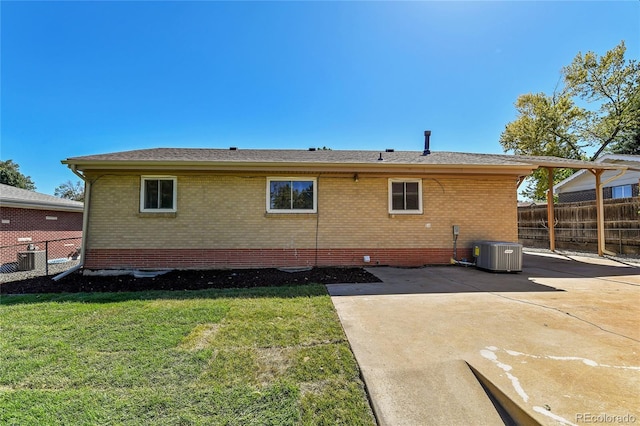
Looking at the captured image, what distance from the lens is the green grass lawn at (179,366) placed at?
6.81ft

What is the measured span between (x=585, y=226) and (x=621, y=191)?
428cm

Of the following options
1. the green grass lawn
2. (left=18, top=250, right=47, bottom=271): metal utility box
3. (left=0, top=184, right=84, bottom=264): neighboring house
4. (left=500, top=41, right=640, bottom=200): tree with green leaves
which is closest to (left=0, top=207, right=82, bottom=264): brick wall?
(left=0, top=184, right=84, bottom=264): neighboring house

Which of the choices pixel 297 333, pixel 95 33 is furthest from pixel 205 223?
pixel 95 33

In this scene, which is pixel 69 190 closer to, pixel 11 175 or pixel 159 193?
pixel 11 175

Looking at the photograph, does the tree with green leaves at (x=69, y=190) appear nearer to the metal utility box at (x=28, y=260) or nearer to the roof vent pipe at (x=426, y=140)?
the metal utility box at (x=28, y=260)

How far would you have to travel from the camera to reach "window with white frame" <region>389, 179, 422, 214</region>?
28.0ft

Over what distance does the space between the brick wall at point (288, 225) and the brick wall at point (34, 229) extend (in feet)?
16.9

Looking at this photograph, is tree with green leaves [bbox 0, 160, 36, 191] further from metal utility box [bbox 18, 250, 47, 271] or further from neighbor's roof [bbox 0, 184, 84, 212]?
metal utility box [bbox 18, 250, 47, 271]

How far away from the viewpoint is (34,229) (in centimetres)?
1095

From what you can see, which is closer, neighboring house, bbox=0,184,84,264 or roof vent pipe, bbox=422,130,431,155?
neighboring house, bbox=0,184,84,264

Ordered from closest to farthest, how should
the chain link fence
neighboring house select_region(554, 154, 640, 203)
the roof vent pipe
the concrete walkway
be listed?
the concrete walkway, the chain link fence, the roof vent pipe, neighboring house select_region(554, 154, 640, 203)

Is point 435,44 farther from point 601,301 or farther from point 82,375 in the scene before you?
point 82,375

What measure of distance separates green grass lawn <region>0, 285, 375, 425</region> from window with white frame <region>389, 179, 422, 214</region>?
5072 mm

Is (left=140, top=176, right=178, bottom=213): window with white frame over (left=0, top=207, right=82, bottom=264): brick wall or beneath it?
over
